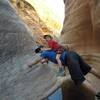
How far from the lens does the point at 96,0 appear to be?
8750 millimetres

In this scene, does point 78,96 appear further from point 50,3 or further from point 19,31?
point 50,3

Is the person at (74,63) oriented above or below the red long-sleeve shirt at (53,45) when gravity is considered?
below

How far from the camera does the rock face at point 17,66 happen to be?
663cm

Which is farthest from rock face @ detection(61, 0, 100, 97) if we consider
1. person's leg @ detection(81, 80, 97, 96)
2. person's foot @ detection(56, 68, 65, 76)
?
person's foot @ detection(56, 68, 65, 76)

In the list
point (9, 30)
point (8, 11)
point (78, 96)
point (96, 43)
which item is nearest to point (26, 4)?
point (8, 11)

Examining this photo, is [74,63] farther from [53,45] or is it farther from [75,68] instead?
[53,45]

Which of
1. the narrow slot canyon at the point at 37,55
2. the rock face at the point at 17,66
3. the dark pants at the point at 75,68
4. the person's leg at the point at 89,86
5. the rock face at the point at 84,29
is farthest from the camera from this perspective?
the rock face at the point at 84,29

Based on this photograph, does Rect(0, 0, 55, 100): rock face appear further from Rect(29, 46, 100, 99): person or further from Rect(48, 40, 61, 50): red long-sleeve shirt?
Rect(48, 40, 61, 50): red long-sleeve shirt

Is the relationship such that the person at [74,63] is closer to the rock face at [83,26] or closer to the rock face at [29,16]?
the rock face at [83,26]

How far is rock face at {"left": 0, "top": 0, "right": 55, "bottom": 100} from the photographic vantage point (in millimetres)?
6629

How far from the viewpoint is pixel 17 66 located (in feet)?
26.5

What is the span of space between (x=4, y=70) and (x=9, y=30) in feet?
6.53

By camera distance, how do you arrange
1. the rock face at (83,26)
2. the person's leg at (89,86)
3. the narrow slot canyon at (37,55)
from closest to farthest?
1. the narrow slot canyon at (37,55)
2. the person's leg at (89,86)
3. the rock face at (83,26)

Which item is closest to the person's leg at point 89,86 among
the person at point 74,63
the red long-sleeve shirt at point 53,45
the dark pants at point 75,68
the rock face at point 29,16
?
the person at point 74,63
